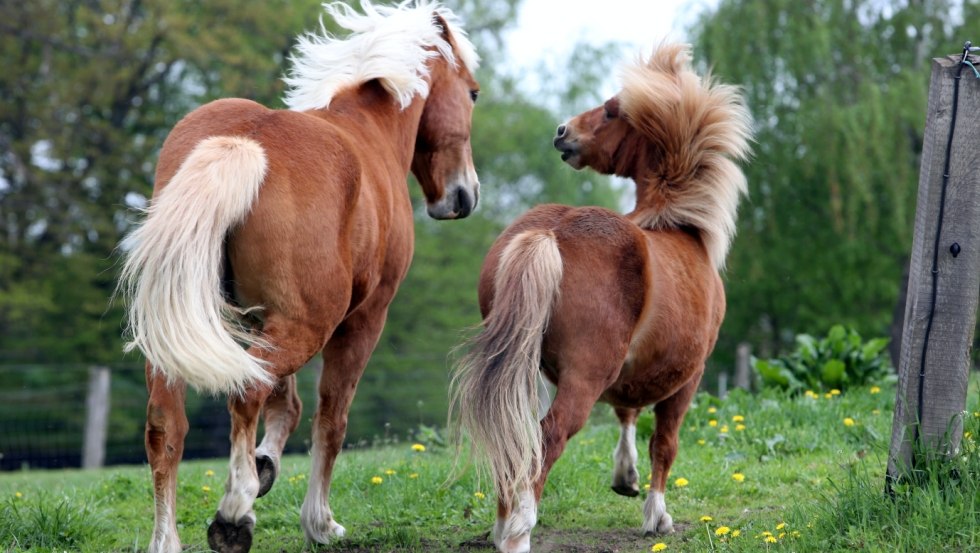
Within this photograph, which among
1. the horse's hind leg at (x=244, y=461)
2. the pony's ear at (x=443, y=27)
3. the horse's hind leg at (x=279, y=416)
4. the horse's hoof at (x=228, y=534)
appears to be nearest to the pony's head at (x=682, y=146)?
the pony's ear at (x=443, y=27)

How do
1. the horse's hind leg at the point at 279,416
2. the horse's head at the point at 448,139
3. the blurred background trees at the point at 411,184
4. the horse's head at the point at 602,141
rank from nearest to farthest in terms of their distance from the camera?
the horse's hind leg at the point at 279,416, the horse's head at the point at 602,141, the horse's head at the point at 448,139, the blurred background trees at the point at 411,184

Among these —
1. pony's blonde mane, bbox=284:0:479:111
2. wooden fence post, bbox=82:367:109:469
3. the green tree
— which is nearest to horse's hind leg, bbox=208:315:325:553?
pony's blonde mane, bbox=284:0:479:111

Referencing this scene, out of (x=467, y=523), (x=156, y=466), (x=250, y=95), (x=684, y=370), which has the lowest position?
(x=467, y=523)

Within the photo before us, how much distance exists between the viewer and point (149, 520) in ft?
18.4

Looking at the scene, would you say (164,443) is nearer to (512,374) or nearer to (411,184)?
(512,374)

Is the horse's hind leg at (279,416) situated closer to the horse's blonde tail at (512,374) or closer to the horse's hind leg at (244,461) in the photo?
the horse's hind leg at (244,461)

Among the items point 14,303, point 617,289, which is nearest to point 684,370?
point 617,289

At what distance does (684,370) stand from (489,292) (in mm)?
1013

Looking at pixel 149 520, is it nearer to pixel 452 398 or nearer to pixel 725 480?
pixel 452 398

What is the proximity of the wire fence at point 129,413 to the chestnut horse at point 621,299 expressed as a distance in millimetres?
11914

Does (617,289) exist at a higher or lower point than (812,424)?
higher

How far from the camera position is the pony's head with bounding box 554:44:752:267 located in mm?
5098

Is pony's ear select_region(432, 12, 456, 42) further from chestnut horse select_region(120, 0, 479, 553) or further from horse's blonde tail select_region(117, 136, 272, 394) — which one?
horse's blonde tail select_region(117, 136, 272, 394)

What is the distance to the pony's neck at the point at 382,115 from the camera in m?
4.95
